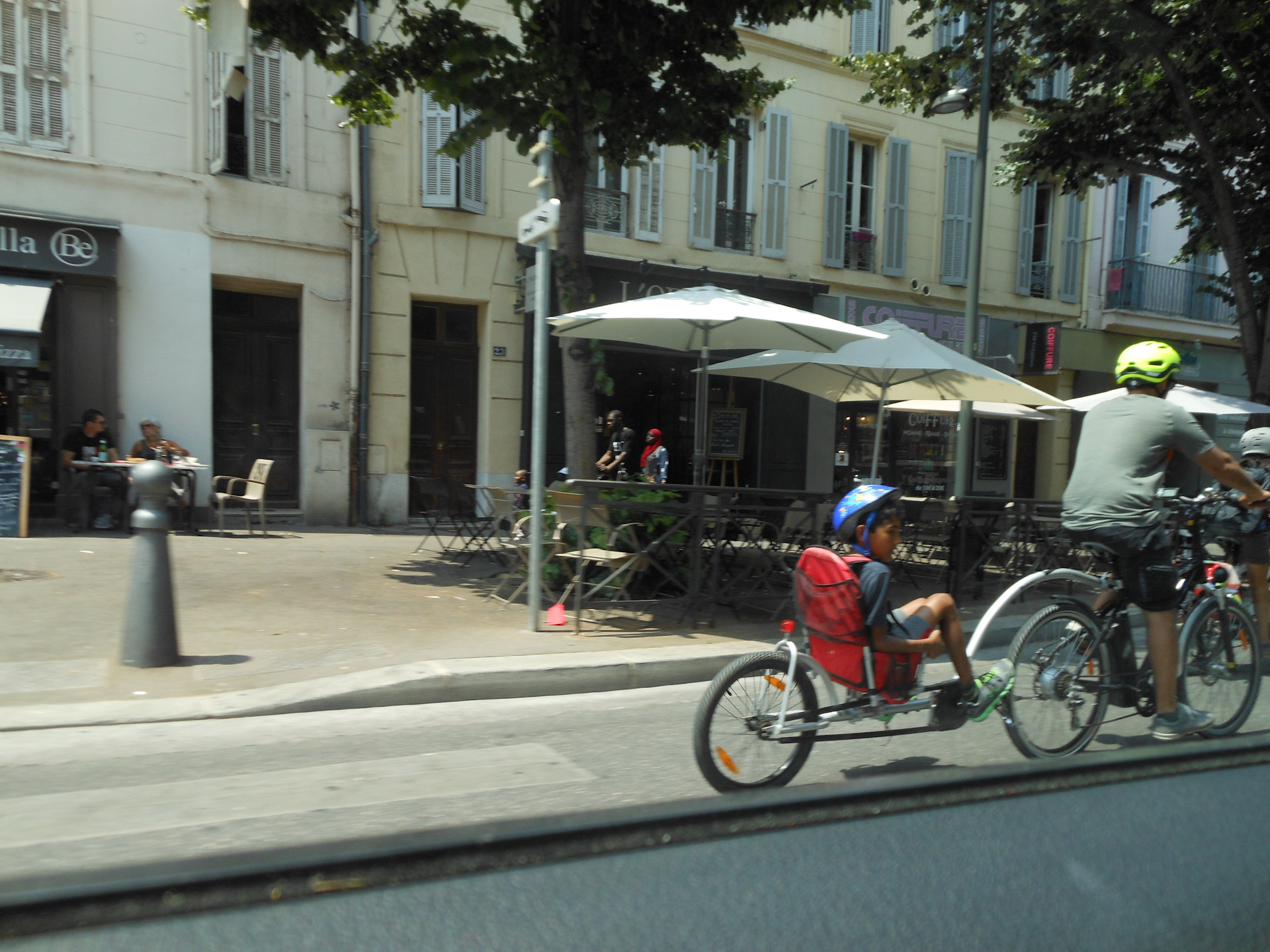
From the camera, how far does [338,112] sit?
12797mm

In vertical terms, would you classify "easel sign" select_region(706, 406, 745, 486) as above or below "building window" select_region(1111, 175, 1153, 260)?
below

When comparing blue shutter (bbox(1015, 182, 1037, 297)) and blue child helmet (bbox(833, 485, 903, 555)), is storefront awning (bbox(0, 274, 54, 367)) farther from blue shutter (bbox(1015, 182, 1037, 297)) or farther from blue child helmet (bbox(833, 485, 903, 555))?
blue shutter (bbox(1015, 182, 1037, 297))

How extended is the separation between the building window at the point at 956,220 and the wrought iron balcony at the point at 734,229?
441 centimetres

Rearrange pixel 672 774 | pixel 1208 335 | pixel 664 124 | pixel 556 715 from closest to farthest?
pixel 672 774 → pixel 556 715 → pixel 664 124 → pixel 1208 335

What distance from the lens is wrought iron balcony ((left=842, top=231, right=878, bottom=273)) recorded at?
17.0 meters

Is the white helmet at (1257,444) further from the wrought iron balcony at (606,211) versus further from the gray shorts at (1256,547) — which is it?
the wrought iron balcony at (606,211)

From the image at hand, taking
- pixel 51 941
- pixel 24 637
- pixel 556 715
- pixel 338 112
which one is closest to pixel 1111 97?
pixel 338 112

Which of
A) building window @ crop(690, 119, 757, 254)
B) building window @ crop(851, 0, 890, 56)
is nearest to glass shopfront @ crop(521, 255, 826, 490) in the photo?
building window @ crop(690, 119, 757, 254)

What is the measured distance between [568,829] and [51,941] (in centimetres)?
52

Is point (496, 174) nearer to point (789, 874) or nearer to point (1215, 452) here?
point (1215, 452)

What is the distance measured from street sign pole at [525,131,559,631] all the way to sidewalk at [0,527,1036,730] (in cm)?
37

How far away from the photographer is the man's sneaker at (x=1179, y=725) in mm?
4039

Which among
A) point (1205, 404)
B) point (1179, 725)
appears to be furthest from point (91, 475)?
point (1205, 404)

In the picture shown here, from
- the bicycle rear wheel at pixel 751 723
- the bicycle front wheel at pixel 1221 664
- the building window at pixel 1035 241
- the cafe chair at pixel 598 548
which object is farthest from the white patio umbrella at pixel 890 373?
the building window at pixel 1035 241
